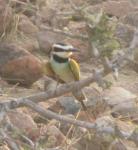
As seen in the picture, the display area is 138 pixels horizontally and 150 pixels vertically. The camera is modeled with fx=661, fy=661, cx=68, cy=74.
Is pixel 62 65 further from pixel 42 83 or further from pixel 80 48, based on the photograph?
pixel 80 48

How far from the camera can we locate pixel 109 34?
8.29 ft

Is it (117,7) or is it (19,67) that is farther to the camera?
(117,7)

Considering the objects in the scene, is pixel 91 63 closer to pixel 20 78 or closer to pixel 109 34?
pixel 20 78

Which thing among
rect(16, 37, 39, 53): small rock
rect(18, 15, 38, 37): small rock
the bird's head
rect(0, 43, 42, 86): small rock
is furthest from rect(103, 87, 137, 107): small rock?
the bird's head

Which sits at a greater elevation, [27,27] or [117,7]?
[117,7]

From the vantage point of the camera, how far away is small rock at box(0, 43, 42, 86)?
220 inches

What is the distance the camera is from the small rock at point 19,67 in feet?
18.4

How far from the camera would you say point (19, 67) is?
5613mm

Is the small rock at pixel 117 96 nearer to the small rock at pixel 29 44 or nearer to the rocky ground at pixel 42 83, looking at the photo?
the rocky ground at pixel 42 83

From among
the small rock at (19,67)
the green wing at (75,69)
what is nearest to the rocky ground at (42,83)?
the small rock at (19,67)

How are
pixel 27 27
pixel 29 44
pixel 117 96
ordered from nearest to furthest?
pixel 117 96 → pixel 29 44 → pixel 27 27

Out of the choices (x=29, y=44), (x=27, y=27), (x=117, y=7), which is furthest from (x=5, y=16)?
(x=117, y=7)

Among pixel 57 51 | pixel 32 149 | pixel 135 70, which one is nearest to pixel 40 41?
pixel 135 70

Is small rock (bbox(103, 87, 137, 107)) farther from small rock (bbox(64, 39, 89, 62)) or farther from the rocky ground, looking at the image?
small rock (bbox(64, 39, 89, 62))
